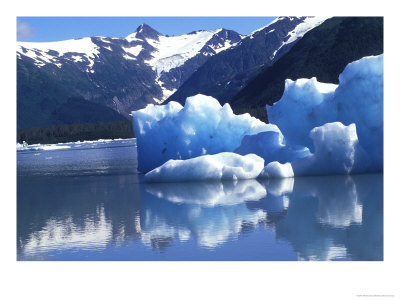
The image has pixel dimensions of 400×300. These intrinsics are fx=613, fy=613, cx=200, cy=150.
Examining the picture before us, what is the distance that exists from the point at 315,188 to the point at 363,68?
5.16 m

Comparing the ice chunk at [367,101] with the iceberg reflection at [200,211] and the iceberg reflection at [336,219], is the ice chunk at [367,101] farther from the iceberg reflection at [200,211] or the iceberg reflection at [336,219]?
the iceberg reflection at [200,211]

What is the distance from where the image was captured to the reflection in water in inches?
422

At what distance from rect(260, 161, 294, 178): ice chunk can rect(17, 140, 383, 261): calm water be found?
0.34 m

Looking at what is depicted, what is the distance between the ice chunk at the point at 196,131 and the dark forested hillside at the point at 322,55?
109714mm

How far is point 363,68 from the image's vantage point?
21.0 metres

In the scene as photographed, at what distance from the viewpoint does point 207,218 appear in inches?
558

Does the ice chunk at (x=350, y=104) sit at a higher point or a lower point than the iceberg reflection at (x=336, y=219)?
higher

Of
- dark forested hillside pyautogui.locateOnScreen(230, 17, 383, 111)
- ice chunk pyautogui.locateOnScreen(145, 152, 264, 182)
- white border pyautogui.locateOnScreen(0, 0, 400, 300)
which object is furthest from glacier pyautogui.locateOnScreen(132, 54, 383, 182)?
dark forested hillside pyautogui.locateOnScreen(230, 17, 383, 111)

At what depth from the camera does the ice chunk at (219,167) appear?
2081cm

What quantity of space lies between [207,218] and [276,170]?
7.24m
